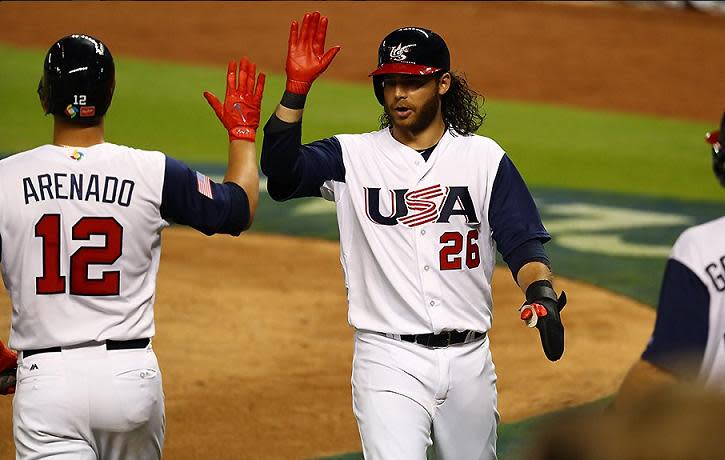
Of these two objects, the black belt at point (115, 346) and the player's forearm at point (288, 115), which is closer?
the black belt at point (115, 346)

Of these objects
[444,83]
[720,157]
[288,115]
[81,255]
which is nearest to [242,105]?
[288,115]

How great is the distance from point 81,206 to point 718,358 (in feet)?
5.93

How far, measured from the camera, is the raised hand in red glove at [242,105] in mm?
4145

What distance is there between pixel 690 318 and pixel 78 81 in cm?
192

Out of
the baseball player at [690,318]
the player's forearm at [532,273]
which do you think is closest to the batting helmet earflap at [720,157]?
the baseball player at [690,318]

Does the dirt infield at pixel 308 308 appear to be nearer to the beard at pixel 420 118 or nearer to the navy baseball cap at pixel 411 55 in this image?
the beard at pixel 420 118

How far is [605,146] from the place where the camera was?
15.7 meters

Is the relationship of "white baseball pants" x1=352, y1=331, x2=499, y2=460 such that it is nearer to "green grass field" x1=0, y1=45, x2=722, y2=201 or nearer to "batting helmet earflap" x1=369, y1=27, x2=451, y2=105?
"batting helmet earflap" x1=369, y1=27, x2=451, y2=105

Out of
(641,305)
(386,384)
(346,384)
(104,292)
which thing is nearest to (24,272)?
(104,292)

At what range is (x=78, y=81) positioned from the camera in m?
3.67

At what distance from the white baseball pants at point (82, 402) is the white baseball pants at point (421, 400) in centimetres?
81

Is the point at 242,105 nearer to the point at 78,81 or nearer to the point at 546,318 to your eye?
the point at 78,81

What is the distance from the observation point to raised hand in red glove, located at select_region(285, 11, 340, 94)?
4422 mm

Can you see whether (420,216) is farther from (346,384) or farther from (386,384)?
(346,384)
